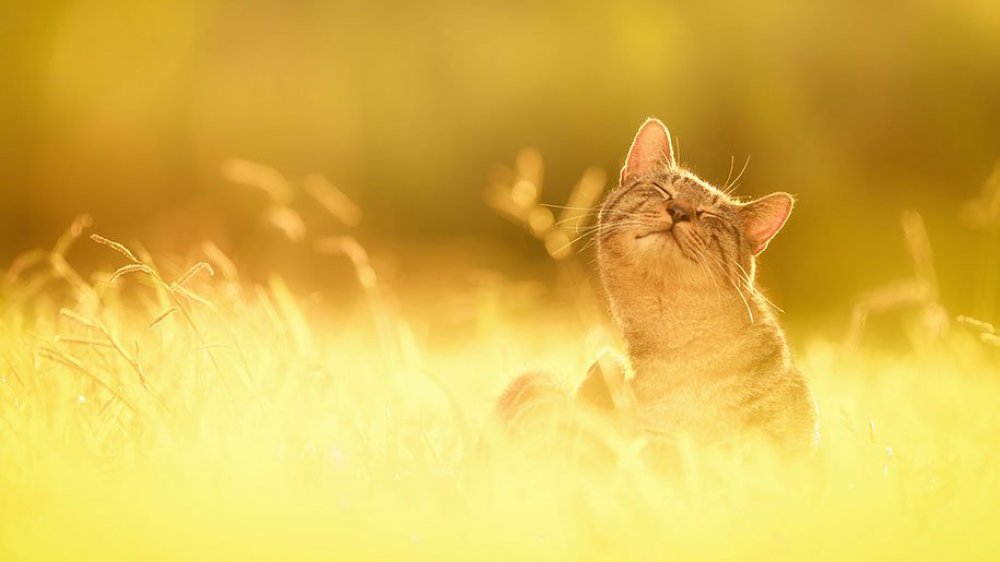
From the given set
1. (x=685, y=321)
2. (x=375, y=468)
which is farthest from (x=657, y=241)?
(x=375, y=468)

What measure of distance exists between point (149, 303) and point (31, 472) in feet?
5.45

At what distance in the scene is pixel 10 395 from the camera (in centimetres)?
258

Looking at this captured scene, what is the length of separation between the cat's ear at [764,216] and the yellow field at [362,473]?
2.29 ft

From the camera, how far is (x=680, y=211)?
320cm

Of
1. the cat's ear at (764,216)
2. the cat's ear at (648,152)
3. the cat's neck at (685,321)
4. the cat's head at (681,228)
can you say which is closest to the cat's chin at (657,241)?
the cat's head at (681,228)

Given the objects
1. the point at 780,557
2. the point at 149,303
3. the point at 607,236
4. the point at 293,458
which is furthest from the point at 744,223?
the point at 149,303

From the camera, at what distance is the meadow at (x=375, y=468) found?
6.21ft

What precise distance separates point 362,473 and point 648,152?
1.94 metres

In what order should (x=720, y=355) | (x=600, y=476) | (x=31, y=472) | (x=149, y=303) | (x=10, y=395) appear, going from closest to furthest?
(x=31, y=472), (x=600, y=476), (x=10, y=395), (x=720, y=355), (x=149, y=303)

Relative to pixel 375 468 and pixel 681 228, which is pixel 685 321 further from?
pixel 375 468

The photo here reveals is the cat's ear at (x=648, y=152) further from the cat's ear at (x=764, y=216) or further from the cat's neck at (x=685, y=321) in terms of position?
the cat's neck at (x=685, y=321)

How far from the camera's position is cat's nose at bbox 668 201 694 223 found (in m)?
3.18

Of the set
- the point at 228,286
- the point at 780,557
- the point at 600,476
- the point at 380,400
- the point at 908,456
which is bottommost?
the point at 780,557

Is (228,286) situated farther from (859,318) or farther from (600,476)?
(859,318)
